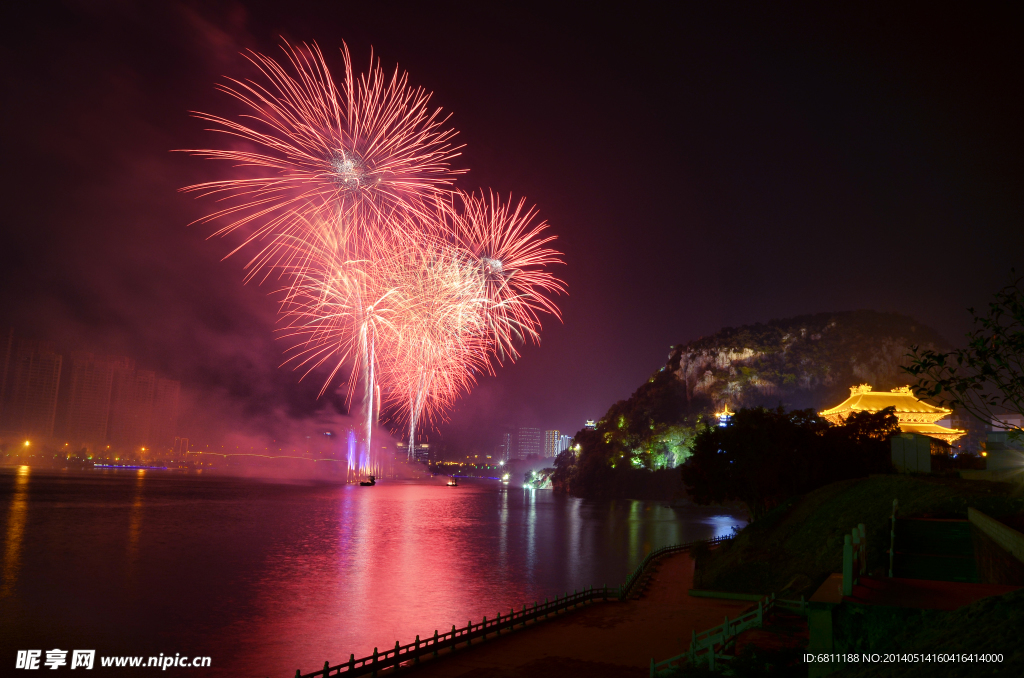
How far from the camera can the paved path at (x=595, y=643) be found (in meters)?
17.6

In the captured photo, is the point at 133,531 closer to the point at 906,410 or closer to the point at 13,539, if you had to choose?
the point at 13,539

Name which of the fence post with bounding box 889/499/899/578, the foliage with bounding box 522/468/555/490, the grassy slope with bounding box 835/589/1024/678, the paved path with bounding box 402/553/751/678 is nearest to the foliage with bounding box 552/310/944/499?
the foliage with bounding box 522/468/555/490

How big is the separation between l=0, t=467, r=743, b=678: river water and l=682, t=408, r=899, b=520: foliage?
866cm

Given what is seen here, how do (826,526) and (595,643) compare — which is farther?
(826,526)

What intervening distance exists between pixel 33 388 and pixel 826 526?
716 feet

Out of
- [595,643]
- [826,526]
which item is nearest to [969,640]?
[595,643]

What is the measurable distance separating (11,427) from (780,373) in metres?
214

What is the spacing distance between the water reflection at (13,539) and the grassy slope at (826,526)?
3693 centimetres

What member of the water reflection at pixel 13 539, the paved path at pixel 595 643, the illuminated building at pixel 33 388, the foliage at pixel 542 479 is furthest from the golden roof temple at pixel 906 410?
the illuminated building at pixel 33 388

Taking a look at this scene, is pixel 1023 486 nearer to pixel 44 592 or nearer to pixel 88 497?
→ pixel 44 592

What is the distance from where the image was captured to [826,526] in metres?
29.1

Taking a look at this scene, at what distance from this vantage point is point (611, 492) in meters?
124

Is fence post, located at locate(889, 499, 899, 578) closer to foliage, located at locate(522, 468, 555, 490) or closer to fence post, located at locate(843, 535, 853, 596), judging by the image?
fence post, located at locate(843, 535, 853, 596)

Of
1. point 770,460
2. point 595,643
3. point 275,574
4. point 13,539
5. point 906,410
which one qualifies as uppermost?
point 906,410
